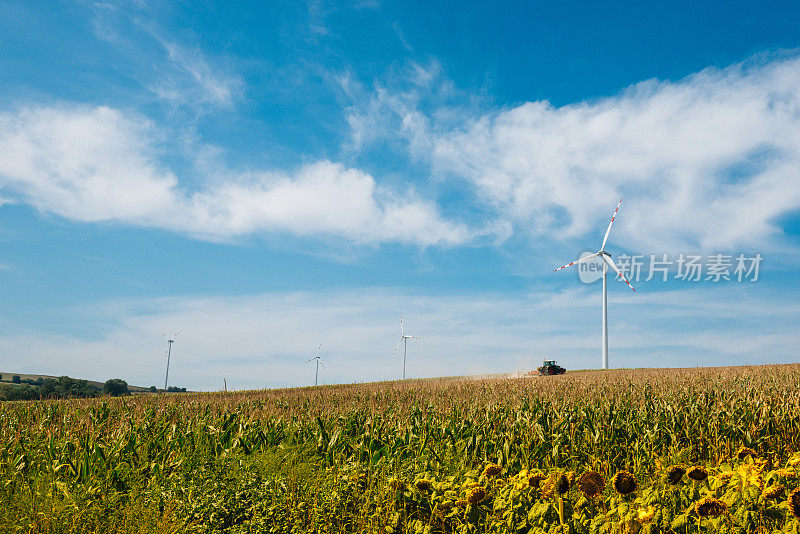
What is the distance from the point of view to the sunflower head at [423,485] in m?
7.87

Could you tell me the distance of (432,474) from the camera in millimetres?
8695

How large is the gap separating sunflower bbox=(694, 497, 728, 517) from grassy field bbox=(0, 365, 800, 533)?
0.02m

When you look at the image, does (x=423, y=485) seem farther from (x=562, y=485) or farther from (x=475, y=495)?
(x=562, y=485)

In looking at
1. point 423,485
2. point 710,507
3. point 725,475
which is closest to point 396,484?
point 423,485

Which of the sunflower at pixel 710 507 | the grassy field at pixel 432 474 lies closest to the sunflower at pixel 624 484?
the grassy field at pixel 432 474

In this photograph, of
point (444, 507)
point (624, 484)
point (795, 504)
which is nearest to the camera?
point (795, 504)

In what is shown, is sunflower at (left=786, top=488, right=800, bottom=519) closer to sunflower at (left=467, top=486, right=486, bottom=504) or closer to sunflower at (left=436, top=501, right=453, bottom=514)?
sunflower at (left=467, top=486, right=486, bottom=504)

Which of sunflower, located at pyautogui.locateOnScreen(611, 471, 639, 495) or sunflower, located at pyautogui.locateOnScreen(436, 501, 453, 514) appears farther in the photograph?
sunflower, located at pyautogui.locateOnScreen(436, 501, 453, 514)

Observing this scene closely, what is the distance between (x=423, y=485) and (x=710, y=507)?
3853mm

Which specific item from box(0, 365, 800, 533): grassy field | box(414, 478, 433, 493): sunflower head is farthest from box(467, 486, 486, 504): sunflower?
box(414, 478, 433, 493): sunflower head

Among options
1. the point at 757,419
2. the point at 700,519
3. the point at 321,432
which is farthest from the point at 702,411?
the point at 321,432


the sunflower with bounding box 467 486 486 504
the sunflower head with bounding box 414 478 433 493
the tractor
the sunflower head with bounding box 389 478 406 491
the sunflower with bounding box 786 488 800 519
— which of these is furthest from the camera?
the tractor

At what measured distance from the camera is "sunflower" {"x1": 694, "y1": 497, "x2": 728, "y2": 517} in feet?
21.8

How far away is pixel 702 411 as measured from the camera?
12.5m
